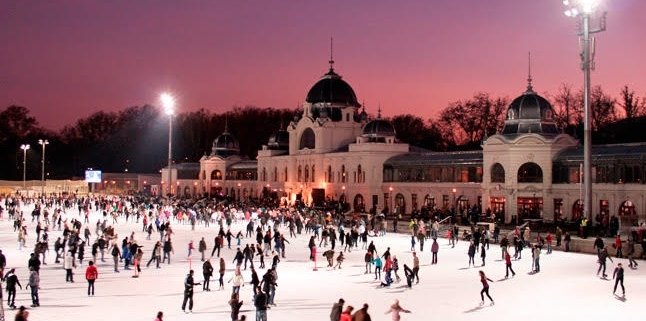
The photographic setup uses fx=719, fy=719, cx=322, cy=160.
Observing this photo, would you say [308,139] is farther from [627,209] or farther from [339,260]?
[339,260]

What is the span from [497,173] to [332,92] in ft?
99.7

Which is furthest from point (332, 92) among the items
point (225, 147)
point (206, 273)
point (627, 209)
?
point (206, 273)

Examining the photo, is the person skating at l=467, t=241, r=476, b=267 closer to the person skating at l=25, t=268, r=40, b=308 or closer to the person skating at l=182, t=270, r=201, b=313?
the person skating at l=182, t=270, r=201, b=313

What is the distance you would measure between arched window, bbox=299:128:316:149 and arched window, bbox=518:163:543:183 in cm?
3187

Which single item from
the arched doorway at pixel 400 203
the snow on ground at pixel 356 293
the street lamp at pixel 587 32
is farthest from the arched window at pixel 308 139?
the snow on ground at pixel 356 293

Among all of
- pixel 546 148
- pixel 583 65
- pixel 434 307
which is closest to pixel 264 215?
pixel 546 148

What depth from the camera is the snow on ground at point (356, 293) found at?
19.4 meters

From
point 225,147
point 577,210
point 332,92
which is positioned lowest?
point 577,210

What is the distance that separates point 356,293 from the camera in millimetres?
22625

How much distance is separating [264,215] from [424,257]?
19.0m

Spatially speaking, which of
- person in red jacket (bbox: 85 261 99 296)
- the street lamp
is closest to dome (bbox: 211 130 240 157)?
the street lamp

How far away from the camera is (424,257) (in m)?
31.9

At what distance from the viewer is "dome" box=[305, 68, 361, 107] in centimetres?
7812

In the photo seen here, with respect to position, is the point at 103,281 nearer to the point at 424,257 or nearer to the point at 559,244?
the point at 424,257
